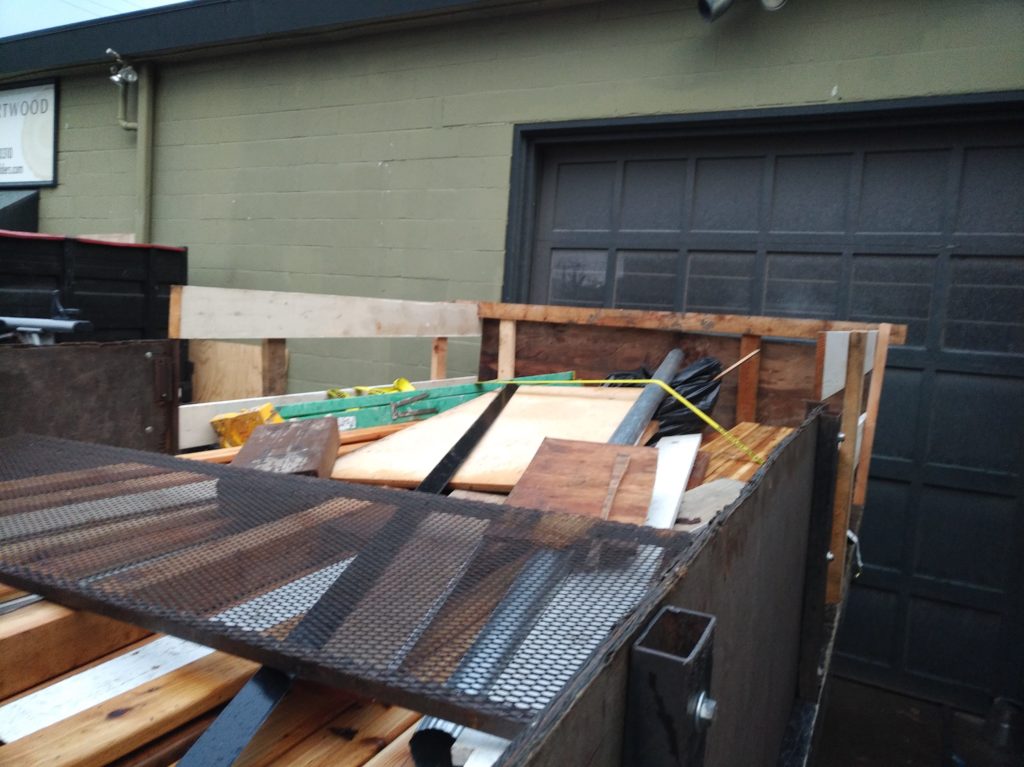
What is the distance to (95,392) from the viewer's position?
2348 mm

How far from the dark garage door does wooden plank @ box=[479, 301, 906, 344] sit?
47.8 inches

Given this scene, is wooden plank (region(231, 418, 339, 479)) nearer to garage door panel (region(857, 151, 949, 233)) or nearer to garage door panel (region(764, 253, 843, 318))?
garage door panel (region(764, 253, 843, 318))

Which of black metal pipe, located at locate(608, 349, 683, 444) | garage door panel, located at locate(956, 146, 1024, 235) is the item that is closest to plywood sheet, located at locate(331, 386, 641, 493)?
black metal pipe, located at locate(608, 349, 683, 444)

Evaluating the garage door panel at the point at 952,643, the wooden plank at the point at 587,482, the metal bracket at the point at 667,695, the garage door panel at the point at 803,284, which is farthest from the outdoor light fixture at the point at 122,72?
the metal bracket at the point at 667,695

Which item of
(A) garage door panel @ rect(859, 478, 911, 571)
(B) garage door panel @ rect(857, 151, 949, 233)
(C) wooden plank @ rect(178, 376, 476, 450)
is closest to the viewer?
(C) wooden plank @ rect(178, 376, 476, 450)

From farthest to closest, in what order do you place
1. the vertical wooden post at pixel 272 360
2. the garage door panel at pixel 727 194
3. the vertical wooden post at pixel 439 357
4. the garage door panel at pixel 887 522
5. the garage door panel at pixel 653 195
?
the garage door panel at pixel 653 195, the garage door panel at pixel 727 194, the garage door panel at pixel 887 522, the vertical wooden post at pixel 439 357, the vertical wooden post at pixel 272 360

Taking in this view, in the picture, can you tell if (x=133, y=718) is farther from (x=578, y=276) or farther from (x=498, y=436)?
(x=578, y=276)

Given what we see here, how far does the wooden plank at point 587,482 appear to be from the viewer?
6.13ft

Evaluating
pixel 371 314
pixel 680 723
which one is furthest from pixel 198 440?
pixel 680 723

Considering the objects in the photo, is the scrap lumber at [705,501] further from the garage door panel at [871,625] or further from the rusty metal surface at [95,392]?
the garage door panel at [871,625]

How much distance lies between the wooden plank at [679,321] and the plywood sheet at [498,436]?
529 mm

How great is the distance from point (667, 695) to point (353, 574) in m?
0.62

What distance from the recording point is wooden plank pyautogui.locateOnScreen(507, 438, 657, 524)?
1867 mm

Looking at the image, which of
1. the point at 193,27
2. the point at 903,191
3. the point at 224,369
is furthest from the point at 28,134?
the point at 903,191
